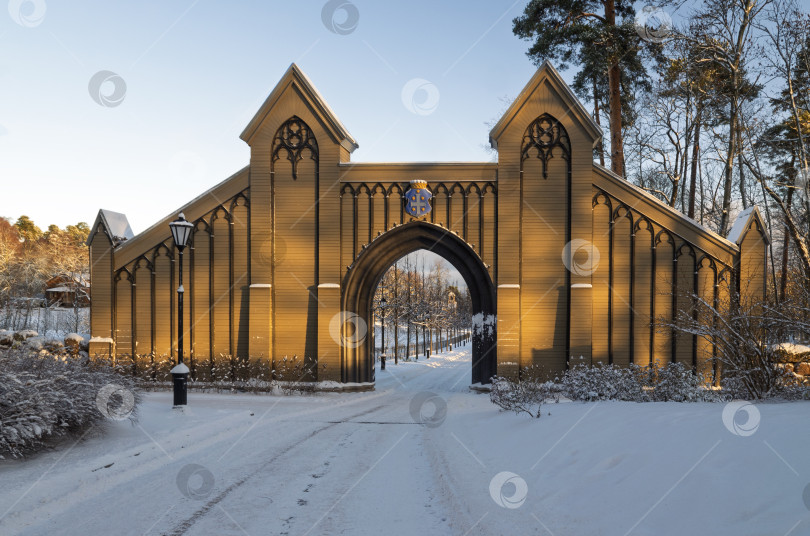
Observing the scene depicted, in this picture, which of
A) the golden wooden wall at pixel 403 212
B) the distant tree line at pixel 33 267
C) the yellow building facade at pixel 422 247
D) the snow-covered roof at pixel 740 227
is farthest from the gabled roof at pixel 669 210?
the distant tree line at pixel 33 267

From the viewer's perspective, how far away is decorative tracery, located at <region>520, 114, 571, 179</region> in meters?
17.5

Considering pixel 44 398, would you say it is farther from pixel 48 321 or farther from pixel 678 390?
pixel 48 321

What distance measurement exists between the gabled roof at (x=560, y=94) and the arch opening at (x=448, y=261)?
4.00m

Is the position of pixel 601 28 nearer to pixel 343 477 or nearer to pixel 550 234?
pixel 550 234

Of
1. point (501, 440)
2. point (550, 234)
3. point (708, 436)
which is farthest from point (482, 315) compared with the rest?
point (708, 436)

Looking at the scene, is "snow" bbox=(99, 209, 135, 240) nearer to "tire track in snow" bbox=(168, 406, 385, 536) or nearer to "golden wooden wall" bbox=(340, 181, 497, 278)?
"golden wooden wall" bbox=(340, 181, 497, 278)

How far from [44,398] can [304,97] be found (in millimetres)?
13032

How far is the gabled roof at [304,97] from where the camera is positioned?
1789cm

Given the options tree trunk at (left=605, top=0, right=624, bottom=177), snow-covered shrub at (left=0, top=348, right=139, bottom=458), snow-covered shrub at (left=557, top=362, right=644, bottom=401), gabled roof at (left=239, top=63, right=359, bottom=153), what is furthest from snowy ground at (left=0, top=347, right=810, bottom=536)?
tree trunk at (left=605, top=0, right=624, bottom=177)

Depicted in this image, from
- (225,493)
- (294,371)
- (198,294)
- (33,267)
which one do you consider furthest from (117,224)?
(33,267)

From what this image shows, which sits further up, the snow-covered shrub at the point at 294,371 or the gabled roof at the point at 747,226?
the gabled roof at the point at 747,226

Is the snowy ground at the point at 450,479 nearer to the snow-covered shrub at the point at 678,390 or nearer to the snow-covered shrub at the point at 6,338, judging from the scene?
the snow-covered shrub at the point at 678,390

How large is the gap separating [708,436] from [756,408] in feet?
4.68

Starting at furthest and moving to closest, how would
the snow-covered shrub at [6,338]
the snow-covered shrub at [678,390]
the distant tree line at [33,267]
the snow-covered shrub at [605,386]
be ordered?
the distant tree line at [33,267] < the snow-covered shrub at [6,338] < the snow-covered shrub at [605,386] < the snow-covered shrub at [678,390]
